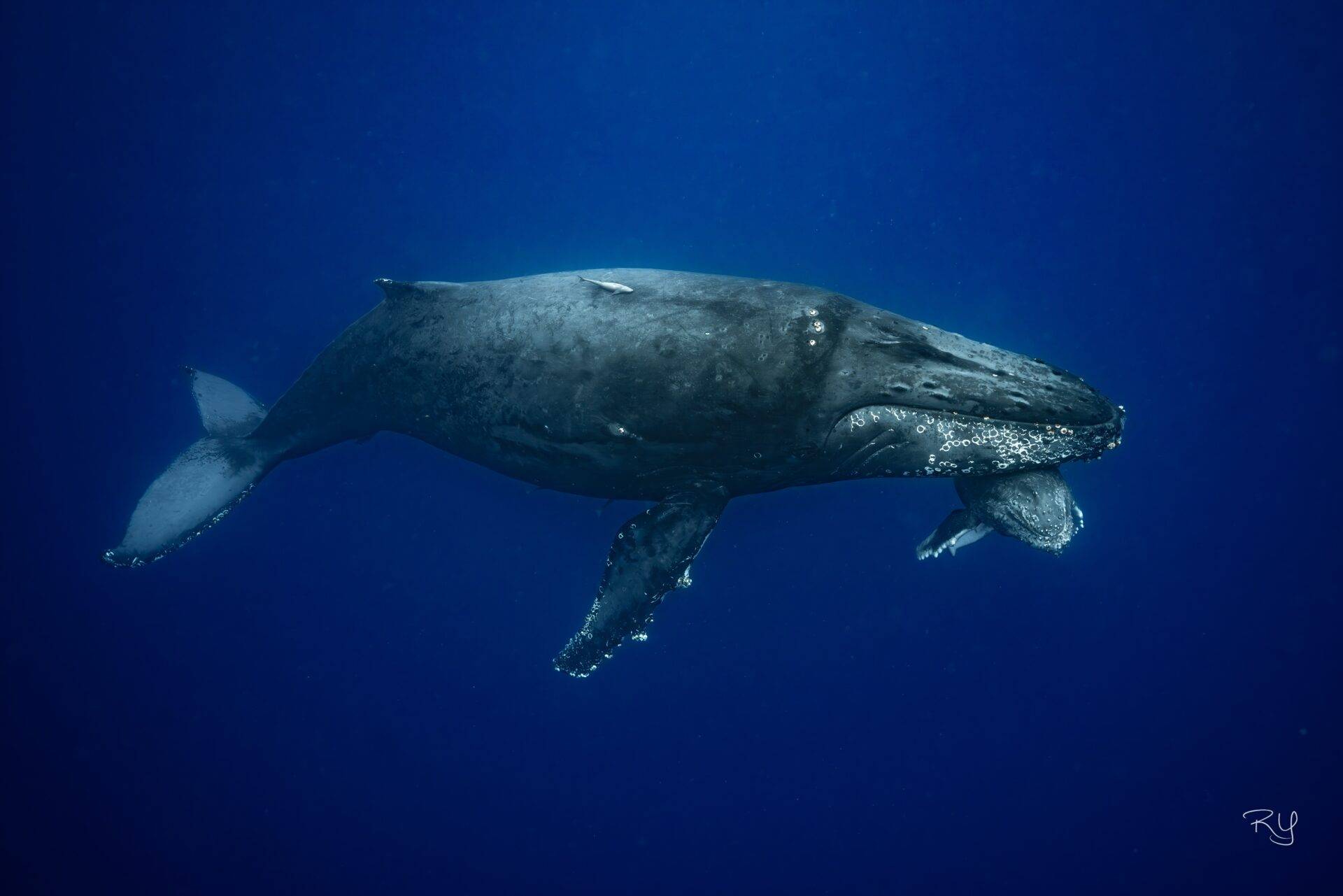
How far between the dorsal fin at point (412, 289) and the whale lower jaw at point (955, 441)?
5.87 metres

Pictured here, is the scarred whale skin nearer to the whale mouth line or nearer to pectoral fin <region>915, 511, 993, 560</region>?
the whale mouth line

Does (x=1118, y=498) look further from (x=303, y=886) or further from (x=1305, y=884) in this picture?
(x=303, y=886)

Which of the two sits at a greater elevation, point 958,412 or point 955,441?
point 958,412

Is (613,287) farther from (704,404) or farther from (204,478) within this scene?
(204,478)

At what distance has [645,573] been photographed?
7.66 meters

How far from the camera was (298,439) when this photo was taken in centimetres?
1118

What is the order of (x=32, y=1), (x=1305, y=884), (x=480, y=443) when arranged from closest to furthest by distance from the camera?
(x=480, y=443) < (x=32, y=1) < (x=1305, y=884)

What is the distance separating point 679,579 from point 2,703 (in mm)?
21029

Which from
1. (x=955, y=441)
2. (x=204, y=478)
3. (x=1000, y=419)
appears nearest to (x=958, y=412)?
(x=955, y=441)

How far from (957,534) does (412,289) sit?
809 cm

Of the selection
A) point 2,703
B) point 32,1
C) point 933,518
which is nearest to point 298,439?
point 933,518
